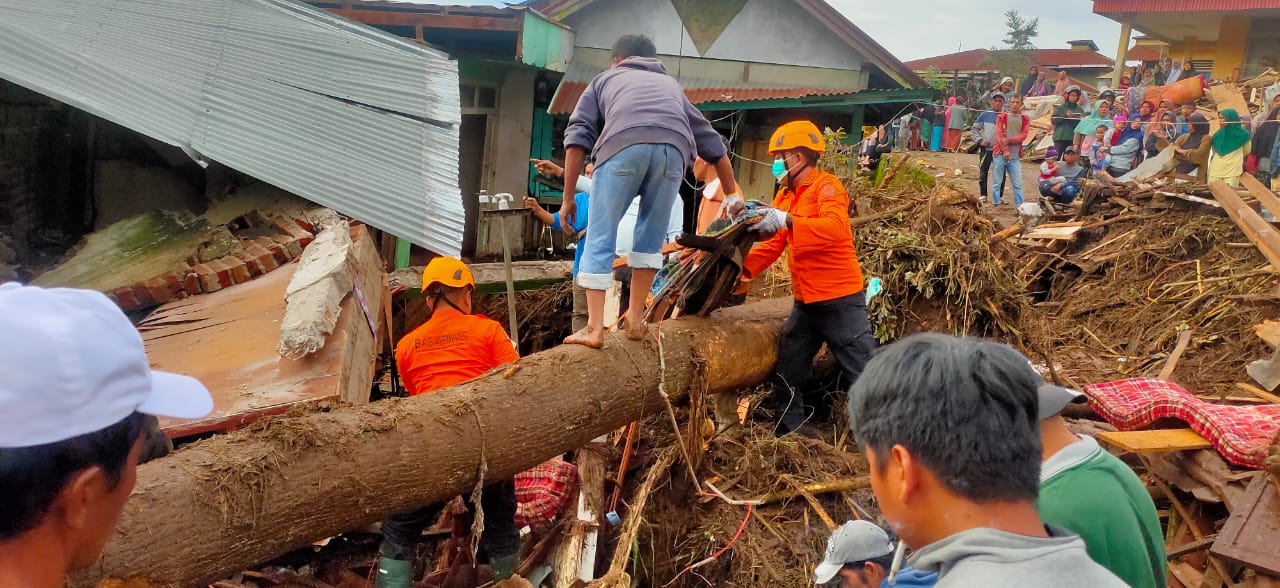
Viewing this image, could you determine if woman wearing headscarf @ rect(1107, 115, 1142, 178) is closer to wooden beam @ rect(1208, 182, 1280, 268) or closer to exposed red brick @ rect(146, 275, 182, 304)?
wooden beam @ rect(1208, 182, 1280, 268)

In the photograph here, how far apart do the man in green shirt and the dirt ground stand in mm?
10853

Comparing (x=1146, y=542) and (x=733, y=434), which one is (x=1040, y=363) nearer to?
(x=733, y=434)

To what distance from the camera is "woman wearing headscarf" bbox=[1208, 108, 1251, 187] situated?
11.1 m

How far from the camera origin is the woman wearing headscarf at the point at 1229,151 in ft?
36.3

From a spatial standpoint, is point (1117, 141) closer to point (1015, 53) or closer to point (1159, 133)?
point (1159, 133)

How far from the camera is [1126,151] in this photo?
1350 cm

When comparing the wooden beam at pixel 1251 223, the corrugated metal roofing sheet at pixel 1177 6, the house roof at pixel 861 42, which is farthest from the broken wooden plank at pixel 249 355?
the corrugated metal roofing sheet at pixel 1177 6

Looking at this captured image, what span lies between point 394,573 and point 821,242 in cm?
285

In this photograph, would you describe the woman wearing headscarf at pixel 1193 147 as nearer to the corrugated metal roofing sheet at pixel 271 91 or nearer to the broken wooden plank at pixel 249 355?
the corrugated metal roofing sheet at pixel 271 91

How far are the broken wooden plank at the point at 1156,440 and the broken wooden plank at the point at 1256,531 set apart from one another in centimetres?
41

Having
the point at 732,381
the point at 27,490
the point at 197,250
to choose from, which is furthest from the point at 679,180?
the point at 27,490

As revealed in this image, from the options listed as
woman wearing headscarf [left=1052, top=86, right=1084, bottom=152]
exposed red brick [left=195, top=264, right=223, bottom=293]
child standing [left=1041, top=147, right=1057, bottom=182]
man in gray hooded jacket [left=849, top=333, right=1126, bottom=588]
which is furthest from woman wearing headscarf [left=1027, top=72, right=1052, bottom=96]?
man in gray hooded jacket [left=849, top=333, right=1126, bottom=588]

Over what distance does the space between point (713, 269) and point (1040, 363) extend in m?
3.18

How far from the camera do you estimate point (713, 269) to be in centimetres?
493
